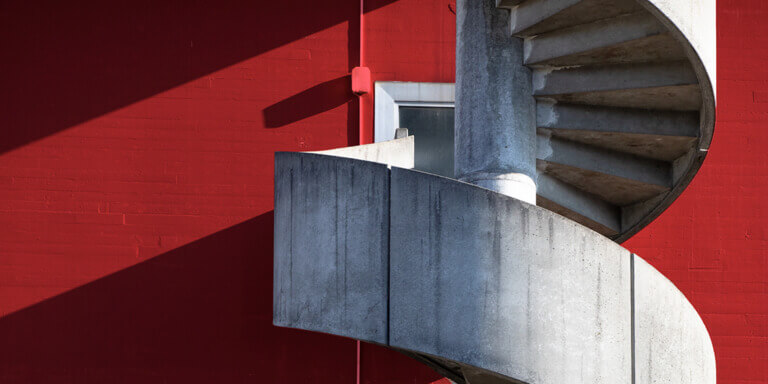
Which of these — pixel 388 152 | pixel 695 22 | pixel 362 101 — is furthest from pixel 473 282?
pixel 362 101

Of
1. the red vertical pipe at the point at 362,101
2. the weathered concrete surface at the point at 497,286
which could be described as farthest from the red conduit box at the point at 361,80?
the weathered concrete surface at the point at 497,286

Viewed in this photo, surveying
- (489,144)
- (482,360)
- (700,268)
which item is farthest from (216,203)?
(700,268)

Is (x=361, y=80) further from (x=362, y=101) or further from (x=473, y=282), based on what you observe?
(x=473, y=282)

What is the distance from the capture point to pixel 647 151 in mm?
4086

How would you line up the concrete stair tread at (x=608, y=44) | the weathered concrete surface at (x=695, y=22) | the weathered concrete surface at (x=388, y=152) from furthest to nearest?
1. the weathered concrete surface at (x=388, y=152)
2. the concrete stair tread at (x=608, y=44)
3. the weathered concrete surface at (x=695, y=22)

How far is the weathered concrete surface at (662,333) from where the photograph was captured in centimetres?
325

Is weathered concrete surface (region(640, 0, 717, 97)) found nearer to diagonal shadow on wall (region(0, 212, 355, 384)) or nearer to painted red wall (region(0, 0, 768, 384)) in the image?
painted red wall (region(0, 0, 768, 384))

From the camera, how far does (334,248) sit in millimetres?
3238

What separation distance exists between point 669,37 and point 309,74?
2296 mm

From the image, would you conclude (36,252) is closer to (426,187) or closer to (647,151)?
(426,187)

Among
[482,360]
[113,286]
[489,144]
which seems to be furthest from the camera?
[113,286]

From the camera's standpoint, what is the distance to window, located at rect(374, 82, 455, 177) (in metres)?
4.95

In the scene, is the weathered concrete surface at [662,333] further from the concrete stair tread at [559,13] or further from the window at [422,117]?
the window at [422,117]

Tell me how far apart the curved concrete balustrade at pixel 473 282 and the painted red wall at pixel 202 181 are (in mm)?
1663
